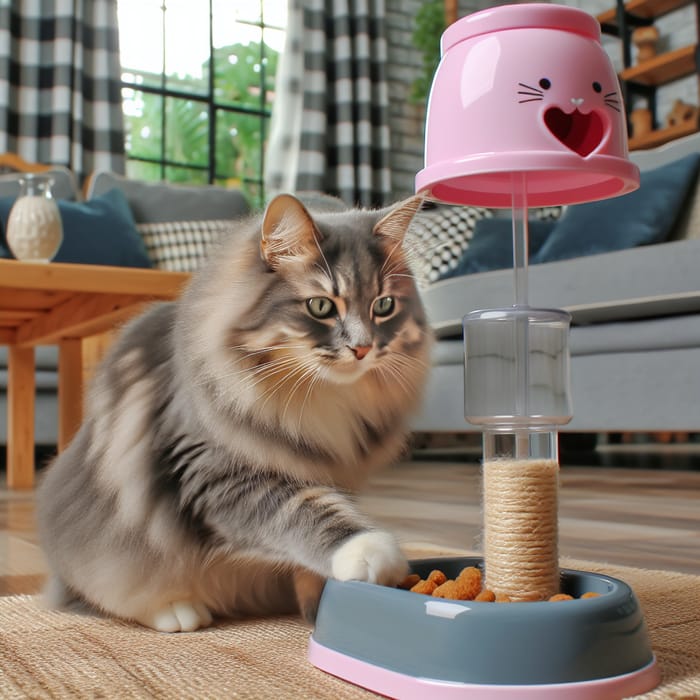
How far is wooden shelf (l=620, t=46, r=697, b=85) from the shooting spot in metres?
4.95

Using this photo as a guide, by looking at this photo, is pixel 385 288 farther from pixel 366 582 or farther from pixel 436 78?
pixel 366 582

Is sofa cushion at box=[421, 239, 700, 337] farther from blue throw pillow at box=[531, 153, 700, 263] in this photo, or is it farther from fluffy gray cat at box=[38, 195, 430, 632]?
fluffy gray cat at box=[38, 195, 430, 632]

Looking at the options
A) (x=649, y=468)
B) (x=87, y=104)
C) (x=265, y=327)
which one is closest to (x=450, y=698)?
(x=265, y=327)

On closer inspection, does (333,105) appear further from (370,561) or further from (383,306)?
(370,561)

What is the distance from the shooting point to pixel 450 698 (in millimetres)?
790

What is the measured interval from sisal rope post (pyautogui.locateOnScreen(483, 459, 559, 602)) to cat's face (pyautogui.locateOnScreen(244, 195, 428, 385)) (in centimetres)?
22

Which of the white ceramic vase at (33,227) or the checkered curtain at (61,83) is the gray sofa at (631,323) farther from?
the checkered curtain at (61,83)

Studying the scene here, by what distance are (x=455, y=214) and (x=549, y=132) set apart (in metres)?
3.02

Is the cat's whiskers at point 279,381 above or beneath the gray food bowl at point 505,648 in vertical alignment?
above

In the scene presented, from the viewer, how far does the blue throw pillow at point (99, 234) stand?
359cm

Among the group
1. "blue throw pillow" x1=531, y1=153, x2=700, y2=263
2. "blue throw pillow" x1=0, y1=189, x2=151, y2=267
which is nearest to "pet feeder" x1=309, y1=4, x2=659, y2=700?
"blue throw pillow" x1=531, y1=153, x2=700, y2=263

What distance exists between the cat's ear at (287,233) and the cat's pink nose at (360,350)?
0.13m

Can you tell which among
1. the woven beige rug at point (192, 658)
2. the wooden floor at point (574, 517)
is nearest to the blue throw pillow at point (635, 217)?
the wooden floor at point (574, 517)

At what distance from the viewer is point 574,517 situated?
2.09 meters
